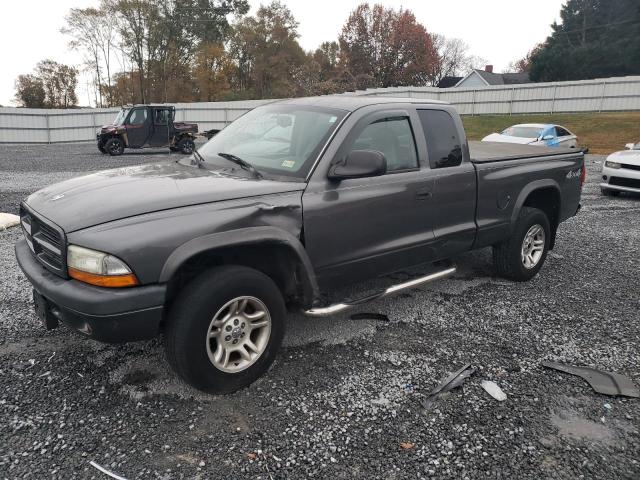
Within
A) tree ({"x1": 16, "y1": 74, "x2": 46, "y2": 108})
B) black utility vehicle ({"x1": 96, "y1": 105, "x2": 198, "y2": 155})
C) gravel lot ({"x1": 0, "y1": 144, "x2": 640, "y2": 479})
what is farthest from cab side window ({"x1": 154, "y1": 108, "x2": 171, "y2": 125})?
tree ({"x1": 16, "y1": 74, "x2": 46, "y2": 108})

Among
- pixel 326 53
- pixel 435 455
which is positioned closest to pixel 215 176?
pixel 435 455

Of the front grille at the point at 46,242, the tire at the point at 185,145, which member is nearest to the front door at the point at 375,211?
the front grille at the point at 46,242

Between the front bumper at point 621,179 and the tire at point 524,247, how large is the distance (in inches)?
255

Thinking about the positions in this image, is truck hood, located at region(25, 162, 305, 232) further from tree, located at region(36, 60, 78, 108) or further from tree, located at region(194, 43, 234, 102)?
tree, located at region(36, 60, 78, 108)

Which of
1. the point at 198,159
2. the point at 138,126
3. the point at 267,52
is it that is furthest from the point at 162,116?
the point at 267,52

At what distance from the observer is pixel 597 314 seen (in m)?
4.43

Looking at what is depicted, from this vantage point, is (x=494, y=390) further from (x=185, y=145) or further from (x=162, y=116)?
(x=185, y=145)

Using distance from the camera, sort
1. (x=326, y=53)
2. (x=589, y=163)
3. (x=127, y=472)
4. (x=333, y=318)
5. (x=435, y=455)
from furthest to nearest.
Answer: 1. (x=326, y=53)
2. (x=589, y=163)
3. (x=333, y=318)
4. (x=435, y=455)
5. (x=127, y=472)

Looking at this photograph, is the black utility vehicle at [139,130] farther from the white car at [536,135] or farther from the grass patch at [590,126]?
the grass patch at [590,126]

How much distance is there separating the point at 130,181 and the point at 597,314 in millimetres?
4100

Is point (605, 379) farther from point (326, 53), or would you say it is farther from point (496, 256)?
point (326, 53)

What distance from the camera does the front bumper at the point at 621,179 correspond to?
10281 millimetres

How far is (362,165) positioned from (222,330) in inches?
54.9

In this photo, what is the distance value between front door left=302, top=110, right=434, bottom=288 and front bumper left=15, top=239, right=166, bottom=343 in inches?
42.7
